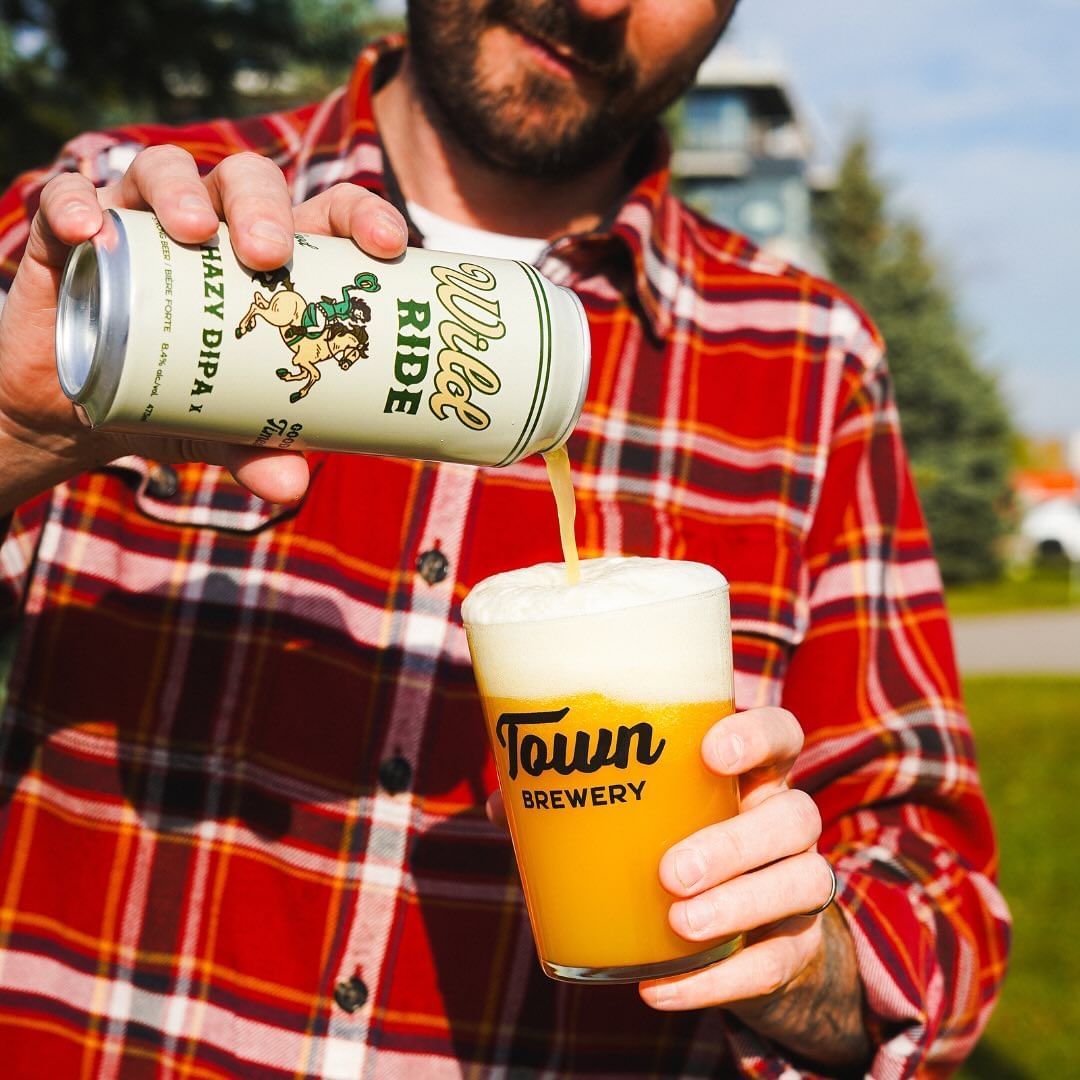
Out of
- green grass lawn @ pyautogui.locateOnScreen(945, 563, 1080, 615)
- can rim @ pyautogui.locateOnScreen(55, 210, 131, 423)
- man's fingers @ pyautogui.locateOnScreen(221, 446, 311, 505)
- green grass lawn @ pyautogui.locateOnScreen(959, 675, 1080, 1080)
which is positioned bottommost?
green grass lawn @ pyautogui.locateOnScreen(959, 675, 1080, 1080)

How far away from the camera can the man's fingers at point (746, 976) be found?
48.3 inches

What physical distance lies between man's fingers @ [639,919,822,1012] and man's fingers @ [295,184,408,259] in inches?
28.3

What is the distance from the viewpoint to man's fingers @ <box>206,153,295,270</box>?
3.44 feet

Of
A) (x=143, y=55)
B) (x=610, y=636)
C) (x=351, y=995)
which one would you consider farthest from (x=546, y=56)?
(x=143, y=55)

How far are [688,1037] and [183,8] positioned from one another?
316 cm

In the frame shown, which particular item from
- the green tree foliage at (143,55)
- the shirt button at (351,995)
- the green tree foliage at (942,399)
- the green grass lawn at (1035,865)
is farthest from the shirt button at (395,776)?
the green tree foliage at (942,399)

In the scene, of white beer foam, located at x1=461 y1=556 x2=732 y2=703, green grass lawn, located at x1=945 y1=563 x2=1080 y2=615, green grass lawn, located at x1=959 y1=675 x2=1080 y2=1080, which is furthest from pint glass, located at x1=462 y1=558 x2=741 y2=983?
green grass lawn, located at x1=945 y1=563 x2=1080 y2=615

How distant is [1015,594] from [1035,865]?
1428cm

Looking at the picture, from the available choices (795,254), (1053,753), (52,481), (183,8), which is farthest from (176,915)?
(795,254)

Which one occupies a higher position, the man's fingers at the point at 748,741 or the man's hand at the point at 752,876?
the man's fingers at the point at 748,741

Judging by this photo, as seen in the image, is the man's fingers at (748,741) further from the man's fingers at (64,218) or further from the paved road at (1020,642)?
the paved road at (1020,642)

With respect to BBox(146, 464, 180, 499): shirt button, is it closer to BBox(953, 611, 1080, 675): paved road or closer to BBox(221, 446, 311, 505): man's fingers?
BBox(221, 446, 311, 505): man's fingers

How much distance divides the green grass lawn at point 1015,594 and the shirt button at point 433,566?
15.4 meters

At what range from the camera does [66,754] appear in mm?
1638
